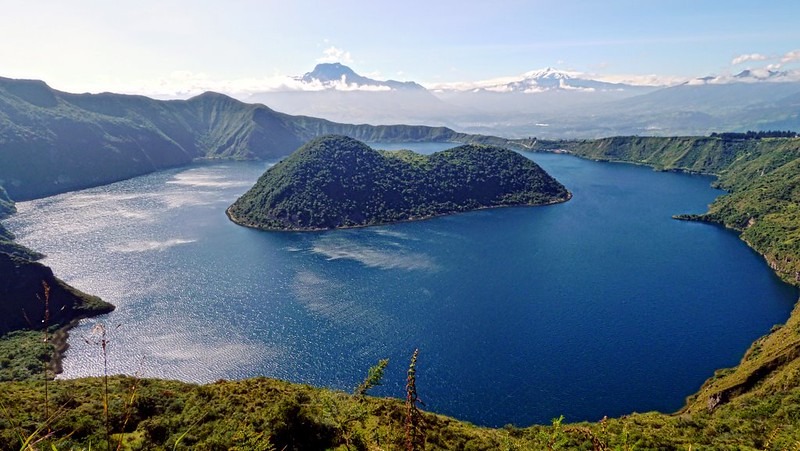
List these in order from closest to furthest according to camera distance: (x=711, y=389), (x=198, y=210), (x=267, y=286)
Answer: (x=711, y=389) < (x=267, y=286) < (x=198, y=210)

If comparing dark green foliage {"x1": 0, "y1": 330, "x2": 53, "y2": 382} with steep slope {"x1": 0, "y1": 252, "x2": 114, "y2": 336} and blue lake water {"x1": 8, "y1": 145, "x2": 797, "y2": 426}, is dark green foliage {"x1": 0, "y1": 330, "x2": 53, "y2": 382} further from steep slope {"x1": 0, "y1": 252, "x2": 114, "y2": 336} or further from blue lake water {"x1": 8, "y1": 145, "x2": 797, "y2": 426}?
blue lake water {"x1": 8, "y1": 145, "x2": 797, "y2": 426}

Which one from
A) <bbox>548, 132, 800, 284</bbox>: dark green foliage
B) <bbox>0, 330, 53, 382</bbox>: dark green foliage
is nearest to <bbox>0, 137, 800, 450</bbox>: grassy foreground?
<bbox>0, 330, 53, 382</bbox>: dark green foliage

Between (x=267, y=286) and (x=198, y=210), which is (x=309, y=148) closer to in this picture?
(x=198, y=210)

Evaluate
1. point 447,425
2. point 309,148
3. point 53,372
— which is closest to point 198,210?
point 309,148

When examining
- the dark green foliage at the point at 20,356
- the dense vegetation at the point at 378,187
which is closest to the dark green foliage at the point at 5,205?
the dense vegetation at the point at 378,187

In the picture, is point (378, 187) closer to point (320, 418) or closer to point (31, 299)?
point (31, 299)

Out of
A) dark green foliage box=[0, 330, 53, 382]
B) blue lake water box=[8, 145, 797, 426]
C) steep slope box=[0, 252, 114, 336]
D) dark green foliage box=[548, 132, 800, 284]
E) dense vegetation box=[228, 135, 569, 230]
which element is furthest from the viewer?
dense vegetation box=[228, 135, 569, 230]
